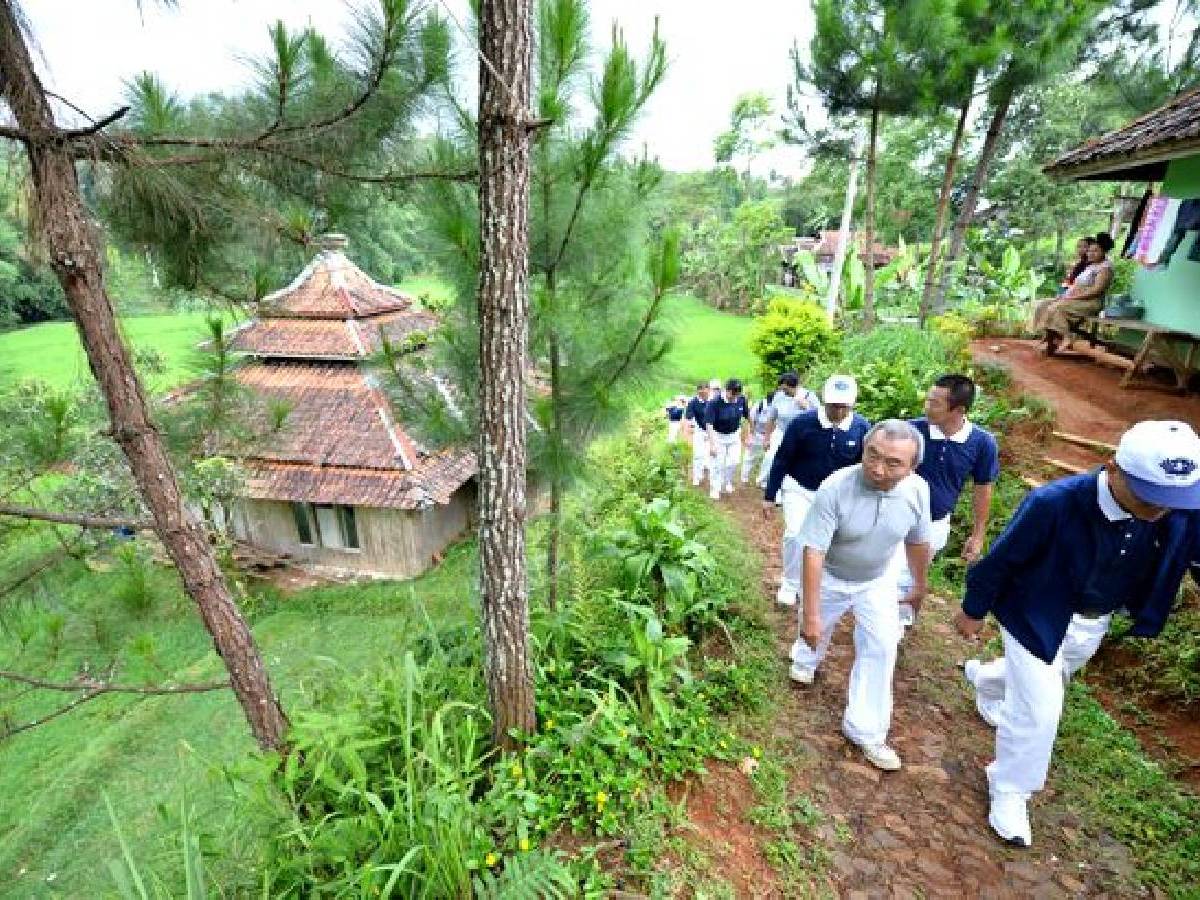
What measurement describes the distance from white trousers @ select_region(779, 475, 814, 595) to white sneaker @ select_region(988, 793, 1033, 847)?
5.55 ft

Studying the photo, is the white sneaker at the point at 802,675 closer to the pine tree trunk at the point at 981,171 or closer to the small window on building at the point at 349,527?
the pine tree trunk at the point at 981,171

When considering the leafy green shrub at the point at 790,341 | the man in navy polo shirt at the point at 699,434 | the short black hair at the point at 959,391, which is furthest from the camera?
the leafy green shrub at the point at 790,341

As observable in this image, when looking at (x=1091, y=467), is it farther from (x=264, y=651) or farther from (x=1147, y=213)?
(x=264, y=651)

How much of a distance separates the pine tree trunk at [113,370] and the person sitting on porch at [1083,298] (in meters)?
9.38

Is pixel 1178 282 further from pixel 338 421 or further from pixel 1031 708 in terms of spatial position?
pixel 338 421

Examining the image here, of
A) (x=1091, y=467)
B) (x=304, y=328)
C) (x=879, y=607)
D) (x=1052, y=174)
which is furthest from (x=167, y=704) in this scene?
(x=1052, y=174)

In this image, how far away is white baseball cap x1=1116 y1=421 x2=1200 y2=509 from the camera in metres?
2.06

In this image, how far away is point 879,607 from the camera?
3012 millimetres

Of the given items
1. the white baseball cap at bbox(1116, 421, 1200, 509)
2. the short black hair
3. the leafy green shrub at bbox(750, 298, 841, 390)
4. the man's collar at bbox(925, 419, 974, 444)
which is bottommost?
the leafy green shrub at bbox(750, 298, 841, 390)

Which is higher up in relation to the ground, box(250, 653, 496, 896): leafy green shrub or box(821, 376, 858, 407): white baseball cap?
box(821, 376, 858, 407): white baseball cap

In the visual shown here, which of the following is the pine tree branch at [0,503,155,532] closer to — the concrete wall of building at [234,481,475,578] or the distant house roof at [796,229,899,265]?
the concrete wall of building at [234,481,475,578]

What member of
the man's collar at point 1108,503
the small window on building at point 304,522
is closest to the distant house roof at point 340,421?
the small window on building at point 304,522

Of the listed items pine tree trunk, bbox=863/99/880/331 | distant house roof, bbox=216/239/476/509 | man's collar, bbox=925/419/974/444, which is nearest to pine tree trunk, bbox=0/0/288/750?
man's collar, bbox=925/419/974/444

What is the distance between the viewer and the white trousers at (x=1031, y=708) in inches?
99.3
